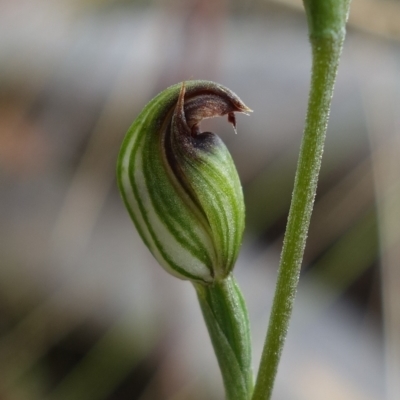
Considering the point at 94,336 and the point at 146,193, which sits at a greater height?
the point at 146,193

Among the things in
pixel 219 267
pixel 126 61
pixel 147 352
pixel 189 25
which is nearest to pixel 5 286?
pixel 147 352

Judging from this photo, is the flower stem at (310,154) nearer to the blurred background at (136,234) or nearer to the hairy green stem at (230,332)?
the hairy green stem at (230,332)

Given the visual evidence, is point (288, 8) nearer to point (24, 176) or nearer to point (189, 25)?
point (189, 25)

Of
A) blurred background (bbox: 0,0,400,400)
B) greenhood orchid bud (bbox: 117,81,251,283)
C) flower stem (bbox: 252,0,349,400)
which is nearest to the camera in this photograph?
flower stem (bbox: 252,0,349,400)

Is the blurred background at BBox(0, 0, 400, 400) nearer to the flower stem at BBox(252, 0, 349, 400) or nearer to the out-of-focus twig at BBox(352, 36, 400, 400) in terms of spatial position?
the out-of-focus twig at BBox(352, 36, 400, 400)

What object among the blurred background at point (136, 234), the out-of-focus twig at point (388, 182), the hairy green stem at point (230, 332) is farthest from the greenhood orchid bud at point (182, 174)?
the out-of-focus twig at point (388, 182)

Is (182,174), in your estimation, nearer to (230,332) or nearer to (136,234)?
(230,332)

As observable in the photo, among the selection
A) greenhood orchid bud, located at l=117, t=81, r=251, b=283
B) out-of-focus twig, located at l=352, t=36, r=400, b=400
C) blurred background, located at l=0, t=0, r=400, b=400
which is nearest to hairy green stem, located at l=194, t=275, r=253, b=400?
greenhood orchid bud, located at l=117, t=81, r=251, b=283
